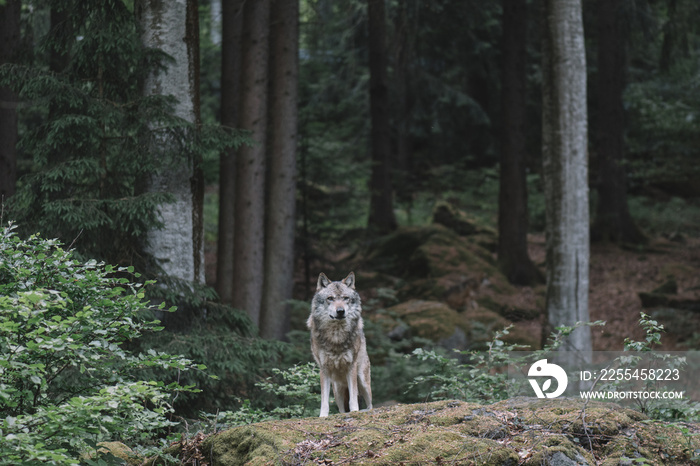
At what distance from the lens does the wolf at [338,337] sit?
5867 millimetres

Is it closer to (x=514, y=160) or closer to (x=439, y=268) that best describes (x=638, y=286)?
(x=514, y=160)

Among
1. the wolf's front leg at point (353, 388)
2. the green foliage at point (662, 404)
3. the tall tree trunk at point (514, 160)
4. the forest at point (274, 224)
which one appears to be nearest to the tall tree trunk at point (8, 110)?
the forest at point (274, 224)

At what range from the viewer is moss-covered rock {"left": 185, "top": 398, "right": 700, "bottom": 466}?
4.52 m

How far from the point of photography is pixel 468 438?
186 inches

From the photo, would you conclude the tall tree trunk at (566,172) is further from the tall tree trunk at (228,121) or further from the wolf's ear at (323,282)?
the tall tree trunk at (228,121)

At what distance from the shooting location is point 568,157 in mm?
10422

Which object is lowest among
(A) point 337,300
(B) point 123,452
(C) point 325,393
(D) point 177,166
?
(B) point 123,452

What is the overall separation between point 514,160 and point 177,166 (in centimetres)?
1291

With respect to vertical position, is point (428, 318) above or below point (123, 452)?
below

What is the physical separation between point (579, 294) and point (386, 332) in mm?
4382

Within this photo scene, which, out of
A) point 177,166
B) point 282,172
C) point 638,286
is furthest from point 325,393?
point 638,286

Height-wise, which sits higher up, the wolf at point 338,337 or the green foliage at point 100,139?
the green foliage at point 100,139

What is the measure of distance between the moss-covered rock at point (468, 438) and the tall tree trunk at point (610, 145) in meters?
18.5

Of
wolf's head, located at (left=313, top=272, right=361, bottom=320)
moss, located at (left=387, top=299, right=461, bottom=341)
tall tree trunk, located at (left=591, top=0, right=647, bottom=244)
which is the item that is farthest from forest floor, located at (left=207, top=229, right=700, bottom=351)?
wolf's head, located at (left=313, top=272, right=361, bottom=320)
